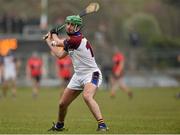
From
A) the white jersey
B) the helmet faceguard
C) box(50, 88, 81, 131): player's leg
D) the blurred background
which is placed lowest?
the blurred background

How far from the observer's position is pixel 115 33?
2149 inches

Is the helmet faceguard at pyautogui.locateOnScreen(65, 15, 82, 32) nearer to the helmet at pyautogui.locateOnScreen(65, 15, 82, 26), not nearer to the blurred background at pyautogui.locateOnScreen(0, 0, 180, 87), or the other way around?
the helmet at pyautogui.locateOnScreen(65, 15, 82, 26)

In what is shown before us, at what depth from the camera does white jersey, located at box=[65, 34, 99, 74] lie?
47.4ft

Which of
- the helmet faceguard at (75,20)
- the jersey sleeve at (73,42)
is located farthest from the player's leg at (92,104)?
the helmet faceguard at (75,20)

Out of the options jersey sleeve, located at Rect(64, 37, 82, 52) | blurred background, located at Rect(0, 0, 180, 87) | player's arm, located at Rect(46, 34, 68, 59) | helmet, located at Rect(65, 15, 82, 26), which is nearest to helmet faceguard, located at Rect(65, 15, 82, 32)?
helmet, located at Rect(65, 15, 82, 26)

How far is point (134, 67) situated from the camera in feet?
153

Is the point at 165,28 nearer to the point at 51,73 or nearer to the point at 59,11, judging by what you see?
the point at 59,11

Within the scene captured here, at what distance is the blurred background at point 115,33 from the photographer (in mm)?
45750

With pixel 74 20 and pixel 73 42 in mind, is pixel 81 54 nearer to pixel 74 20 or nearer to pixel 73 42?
pixel 73 42

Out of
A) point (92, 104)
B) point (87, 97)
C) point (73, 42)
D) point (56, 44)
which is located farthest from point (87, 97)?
point (56, 44)

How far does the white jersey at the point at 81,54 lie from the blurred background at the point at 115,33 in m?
25.1

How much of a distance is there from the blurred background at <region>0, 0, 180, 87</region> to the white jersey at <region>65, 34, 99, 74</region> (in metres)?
25.1

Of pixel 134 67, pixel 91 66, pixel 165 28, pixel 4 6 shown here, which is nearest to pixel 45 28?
pixel 134 67

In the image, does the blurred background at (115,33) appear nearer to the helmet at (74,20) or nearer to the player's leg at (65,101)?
the player's leg at (65,101)
